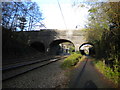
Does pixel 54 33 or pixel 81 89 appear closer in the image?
pixel 81 89

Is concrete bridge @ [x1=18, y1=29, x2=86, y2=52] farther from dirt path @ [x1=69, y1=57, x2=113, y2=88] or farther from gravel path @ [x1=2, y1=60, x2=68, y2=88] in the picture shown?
gravel path @ [x1=2, y1=60, x2=68, y2=88]

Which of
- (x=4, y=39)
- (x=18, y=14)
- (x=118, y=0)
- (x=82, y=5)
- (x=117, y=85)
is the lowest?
A: (x=117, y=85)

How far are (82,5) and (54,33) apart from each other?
80.8 feet

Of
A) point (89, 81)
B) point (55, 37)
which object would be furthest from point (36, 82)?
point (55, 37)

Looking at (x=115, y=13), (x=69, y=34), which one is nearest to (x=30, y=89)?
(x=115, y=13)

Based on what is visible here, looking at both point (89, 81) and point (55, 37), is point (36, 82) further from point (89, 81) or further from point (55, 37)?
point (55, 37)

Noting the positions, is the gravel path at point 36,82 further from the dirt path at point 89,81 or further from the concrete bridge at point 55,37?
the concrete bridge at point 55,37

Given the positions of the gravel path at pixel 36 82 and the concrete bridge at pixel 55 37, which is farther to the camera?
the concrete bridge at pixel 55 37

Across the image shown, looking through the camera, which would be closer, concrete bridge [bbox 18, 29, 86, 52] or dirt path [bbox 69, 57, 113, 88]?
dirt path [bbox 69, 57, 113, 88]

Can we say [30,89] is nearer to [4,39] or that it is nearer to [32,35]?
[4,39]

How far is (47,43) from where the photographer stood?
31.6m

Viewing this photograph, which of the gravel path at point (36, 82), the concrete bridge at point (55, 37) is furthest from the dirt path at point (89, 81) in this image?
the concrete bridge at point (55, 37)

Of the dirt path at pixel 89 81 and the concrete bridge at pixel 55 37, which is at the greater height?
the concrete bridge at pixel 55 37

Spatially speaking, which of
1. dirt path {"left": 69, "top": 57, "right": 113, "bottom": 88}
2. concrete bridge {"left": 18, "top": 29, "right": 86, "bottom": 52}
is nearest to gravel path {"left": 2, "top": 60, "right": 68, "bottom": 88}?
dirt path {"left": 69, "top": 57, "right": 113, "bottom": 88}
